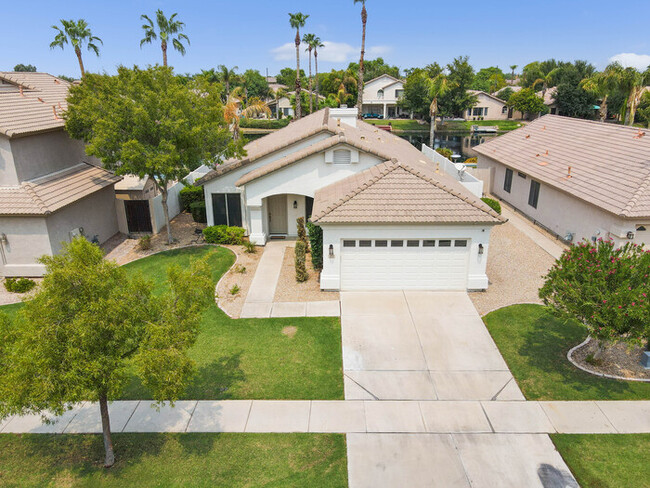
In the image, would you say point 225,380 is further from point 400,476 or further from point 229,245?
point 229,245

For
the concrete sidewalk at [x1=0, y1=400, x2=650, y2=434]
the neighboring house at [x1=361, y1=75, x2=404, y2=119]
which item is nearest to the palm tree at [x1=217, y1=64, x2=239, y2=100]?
the neighboring house at [x1=361, y1=75, x2=404, y2=119]

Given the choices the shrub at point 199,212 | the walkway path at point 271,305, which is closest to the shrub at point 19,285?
the walkway path at point 271,305

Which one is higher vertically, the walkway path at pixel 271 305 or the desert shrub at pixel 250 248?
Result: the desert shrub at pixel 250 248

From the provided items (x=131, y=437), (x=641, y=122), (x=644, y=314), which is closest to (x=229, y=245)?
(x=131, y=437)

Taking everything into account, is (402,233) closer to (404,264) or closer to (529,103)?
(404,264)

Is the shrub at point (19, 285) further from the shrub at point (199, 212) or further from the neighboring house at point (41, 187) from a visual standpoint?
the shrub at point (199, 212)

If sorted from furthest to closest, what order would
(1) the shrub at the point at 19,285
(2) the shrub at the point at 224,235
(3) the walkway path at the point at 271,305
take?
(2) the shrub at the point at 224,235
(1) the shrub at the point at 19,285
(3) the walkway path at the point at 271,305
